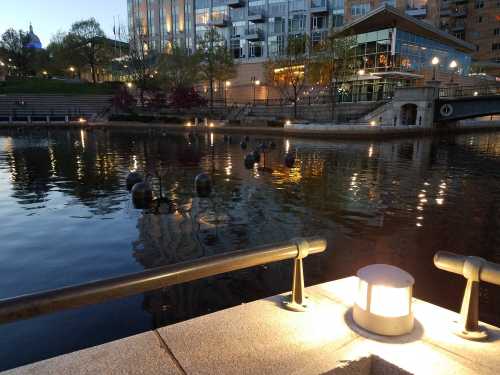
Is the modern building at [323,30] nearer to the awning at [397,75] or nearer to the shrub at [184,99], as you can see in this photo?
the awning at [397,75]

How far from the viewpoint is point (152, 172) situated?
2011cm

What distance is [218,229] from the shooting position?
10531 millimetres

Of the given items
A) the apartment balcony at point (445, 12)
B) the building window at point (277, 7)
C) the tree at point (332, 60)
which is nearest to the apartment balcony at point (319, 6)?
the building window at point (277, 7)

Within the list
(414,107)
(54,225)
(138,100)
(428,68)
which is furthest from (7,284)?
(138,100)

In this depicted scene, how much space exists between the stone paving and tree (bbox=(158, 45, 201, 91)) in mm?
65647

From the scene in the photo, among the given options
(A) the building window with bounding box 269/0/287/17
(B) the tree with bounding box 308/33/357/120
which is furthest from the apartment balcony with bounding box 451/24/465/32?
(B) the tree with bounding box 308/33/357/120

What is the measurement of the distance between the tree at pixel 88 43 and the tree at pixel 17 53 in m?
19.6

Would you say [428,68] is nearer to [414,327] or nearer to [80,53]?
[414,327]

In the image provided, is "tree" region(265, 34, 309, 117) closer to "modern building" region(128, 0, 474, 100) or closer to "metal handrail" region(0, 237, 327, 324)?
"modern building" region(128, 0, 474, 100)

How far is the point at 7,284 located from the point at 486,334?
26.2 ft

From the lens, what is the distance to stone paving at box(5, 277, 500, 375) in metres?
2.82

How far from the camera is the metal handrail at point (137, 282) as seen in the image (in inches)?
94.2

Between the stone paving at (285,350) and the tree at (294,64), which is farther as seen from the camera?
the tree at (294,64)

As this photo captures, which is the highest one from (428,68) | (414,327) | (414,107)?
(428,68)
